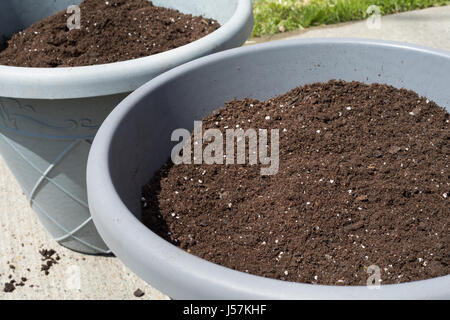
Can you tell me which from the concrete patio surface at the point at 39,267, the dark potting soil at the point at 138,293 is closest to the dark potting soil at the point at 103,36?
the concrete patio surface at the point at 39,267

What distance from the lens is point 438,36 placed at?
323 centimetres

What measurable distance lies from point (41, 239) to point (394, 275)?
1.57 meters

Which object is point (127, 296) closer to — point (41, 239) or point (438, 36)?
point (41, 239)

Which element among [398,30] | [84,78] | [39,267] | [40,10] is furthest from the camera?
[398,30]

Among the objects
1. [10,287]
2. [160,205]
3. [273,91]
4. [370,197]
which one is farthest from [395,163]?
[10,287]

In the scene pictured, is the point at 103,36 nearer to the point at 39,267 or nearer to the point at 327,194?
the point at 39,267

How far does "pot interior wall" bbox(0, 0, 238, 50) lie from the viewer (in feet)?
6.46

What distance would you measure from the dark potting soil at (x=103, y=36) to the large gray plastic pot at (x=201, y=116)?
0.45 m

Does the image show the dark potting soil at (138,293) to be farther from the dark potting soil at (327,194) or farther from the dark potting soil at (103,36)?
the dark potting soil at (103,36)

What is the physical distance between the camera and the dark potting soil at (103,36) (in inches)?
66.9

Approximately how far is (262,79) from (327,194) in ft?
1.51

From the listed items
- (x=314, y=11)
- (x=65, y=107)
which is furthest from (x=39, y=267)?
(x=314, y=11)

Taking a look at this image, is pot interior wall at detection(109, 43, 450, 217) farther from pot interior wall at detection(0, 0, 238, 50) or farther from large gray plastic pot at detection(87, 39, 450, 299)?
pot interior wall at detection(0, 0, 238, 50)

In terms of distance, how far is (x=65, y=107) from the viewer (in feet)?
4.72
